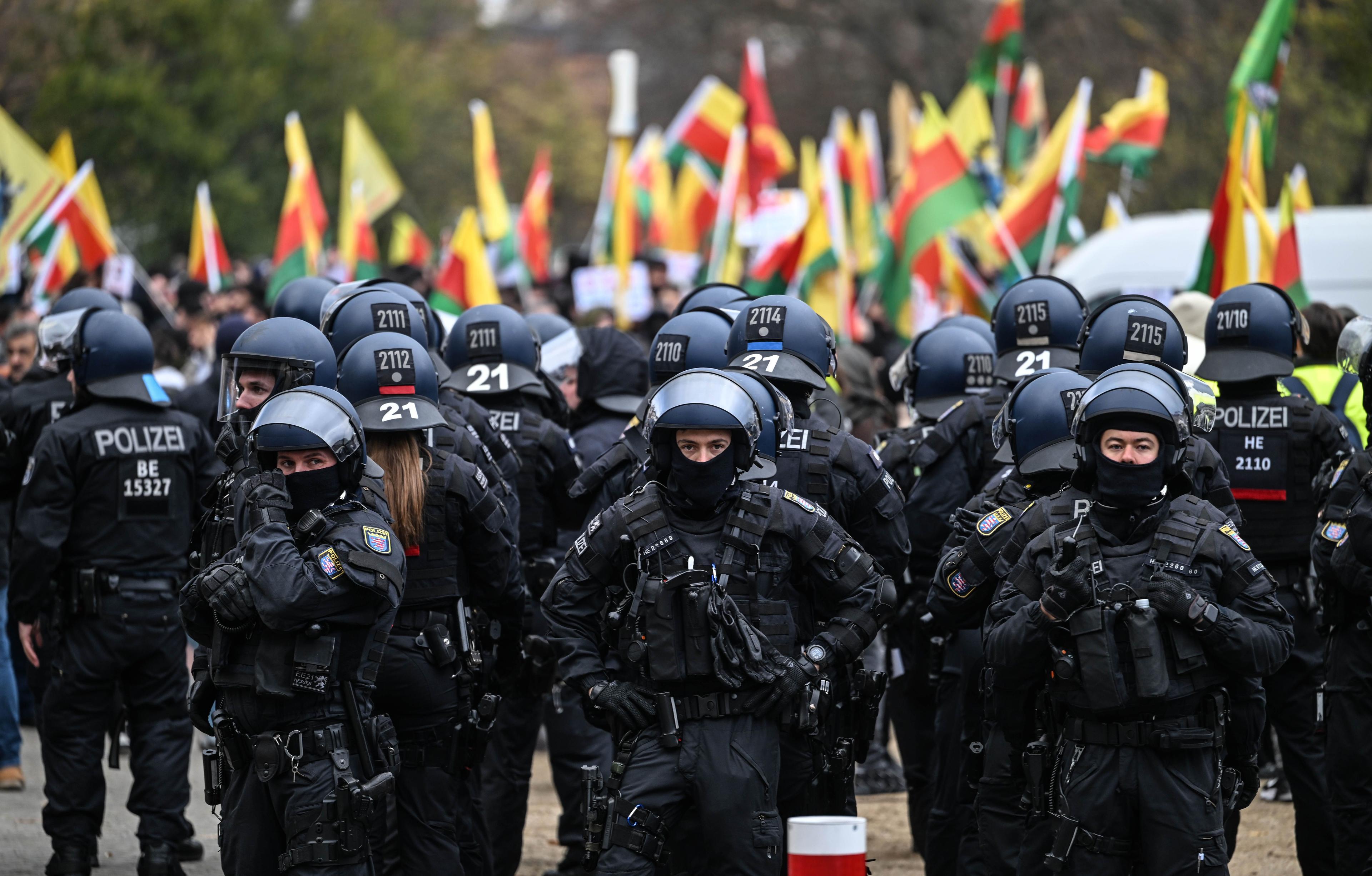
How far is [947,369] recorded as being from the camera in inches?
319

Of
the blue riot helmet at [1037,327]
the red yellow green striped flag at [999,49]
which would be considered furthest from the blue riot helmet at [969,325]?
the red yellow green striped flag at [999,49]

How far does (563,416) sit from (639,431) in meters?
1.41

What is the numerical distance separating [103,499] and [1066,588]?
442cm

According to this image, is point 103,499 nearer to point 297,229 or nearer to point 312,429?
point 312,429

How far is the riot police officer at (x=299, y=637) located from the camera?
5.59 meters

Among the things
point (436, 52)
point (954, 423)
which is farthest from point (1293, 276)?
point (436, 52)

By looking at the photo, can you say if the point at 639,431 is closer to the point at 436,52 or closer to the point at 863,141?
the point at 863,141

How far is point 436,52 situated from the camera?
49.9 meters

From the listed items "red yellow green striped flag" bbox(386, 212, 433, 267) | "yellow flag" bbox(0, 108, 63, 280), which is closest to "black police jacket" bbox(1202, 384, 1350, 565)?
"yellow flag" bbox(0, 108, 63, 280)

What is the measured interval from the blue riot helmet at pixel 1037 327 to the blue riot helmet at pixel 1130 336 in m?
0.57

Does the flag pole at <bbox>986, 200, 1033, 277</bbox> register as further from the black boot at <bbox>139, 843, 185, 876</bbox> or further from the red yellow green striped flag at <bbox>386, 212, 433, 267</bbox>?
the red yellow green striped flag at <bbox>386, 212, 433, 267</bbox>

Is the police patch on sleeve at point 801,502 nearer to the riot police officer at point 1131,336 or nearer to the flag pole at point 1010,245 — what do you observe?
the riot police officer at point 1131,336

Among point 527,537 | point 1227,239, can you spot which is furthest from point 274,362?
point 1227,239

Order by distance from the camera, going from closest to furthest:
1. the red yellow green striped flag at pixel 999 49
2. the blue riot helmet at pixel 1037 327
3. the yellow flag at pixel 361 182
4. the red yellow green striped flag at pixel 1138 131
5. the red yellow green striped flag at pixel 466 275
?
the blue riot helmet at pixel 1037 327 < the red yellow green striped flag at pixel 466 275 < the red yellow green striped flag at pixel 1138 131 < the yellow flag at pixel 361 182 < the red yellow green striped flag at pixel 999 49
